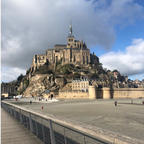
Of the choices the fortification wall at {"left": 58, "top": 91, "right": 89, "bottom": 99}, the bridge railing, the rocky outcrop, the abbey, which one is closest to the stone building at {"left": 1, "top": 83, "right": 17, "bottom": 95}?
the abbey

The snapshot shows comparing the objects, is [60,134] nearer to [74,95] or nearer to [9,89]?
[74,95]

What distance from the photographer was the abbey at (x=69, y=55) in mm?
89938

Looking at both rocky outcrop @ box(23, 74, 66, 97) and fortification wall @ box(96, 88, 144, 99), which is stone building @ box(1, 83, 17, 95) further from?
fortification wall @ box(96, 88, 144, 99)

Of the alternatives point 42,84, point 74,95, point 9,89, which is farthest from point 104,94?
point 9,89

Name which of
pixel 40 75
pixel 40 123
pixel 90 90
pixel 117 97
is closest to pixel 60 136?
pixel 40 123

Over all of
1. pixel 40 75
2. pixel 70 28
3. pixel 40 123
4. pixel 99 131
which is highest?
pixel 70 28

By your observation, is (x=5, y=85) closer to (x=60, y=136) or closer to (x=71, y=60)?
(x=71, y=60)

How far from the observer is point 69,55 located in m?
89.5

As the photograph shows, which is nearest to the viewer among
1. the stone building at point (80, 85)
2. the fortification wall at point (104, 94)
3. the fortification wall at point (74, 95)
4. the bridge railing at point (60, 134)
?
the bridge railing at point (60, 134)

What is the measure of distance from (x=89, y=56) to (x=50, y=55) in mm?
22962

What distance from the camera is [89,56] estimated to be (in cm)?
9138

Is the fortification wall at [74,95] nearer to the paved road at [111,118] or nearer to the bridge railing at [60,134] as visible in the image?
the paved road at [111,118]

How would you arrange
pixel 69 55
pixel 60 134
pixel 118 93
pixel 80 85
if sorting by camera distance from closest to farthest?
pixel 60 134
pixel 118 93
pixel 80 85
pixel 69 55

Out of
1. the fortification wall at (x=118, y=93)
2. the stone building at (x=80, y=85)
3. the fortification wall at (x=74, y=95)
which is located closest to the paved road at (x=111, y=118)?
the fortification wall at (x=74, y=95)
